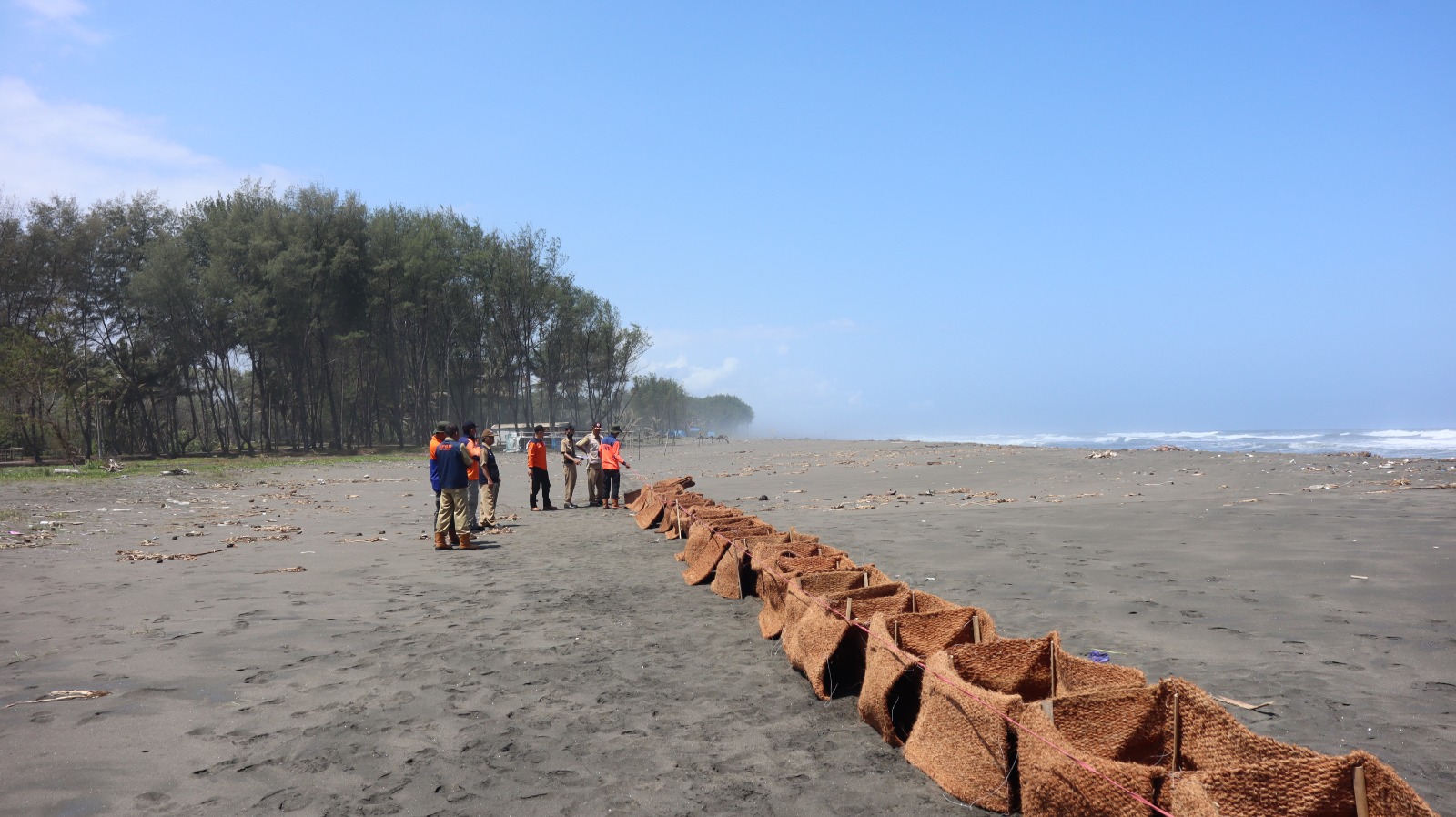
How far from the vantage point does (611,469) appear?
685 inches

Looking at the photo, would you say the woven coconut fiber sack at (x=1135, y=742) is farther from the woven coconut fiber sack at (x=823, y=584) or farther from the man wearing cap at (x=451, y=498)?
the man wearing cap at (x=451, y=498)

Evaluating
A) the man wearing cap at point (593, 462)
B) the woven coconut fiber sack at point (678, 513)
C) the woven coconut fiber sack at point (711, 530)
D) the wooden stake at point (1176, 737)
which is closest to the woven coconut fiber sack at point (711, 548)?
the woven coconut fiber sack at point (711, 530)

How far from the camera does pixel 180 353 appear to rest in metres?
44.4

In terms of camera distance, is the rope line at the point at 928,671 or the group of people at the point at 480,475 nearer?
the rope line at the point at 928,671

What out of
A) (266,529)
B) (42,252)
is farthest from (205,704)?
(42,252)

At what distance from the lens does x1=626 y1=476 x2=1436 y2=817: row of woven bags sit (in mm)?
2752

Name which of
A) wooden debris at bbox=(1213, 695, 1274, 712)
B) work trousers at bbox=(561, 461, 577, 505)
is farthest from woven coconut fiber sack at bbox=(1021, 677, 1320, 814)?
work trousers at bbox=(561, 461, 577, 505)

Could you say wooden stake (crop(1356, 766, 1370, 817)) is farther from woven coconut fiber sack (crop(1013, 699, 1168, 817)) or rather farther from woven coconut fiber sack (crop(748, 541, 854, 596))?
woven coconut fiber sack (crop(748, 541, 854, 596))

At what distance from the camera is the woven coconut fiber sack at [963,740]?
3.69 metres

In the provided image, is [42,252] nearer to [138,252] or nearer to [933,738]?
[138,252]

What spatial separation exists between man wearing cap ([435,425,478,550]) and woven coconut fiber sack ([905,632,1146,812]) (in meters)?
8.92

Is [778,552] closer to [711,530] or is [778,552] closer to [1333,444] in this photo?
[711,530]

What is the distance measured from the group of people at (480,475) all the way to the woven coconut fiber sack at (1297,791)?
10346mm

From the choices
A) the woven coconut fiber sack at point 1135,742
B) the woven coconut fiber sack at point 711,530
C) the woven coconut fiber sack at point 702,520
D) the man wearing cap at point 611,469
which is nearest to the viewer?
the woven coconut fiber sack at point 1135,742
